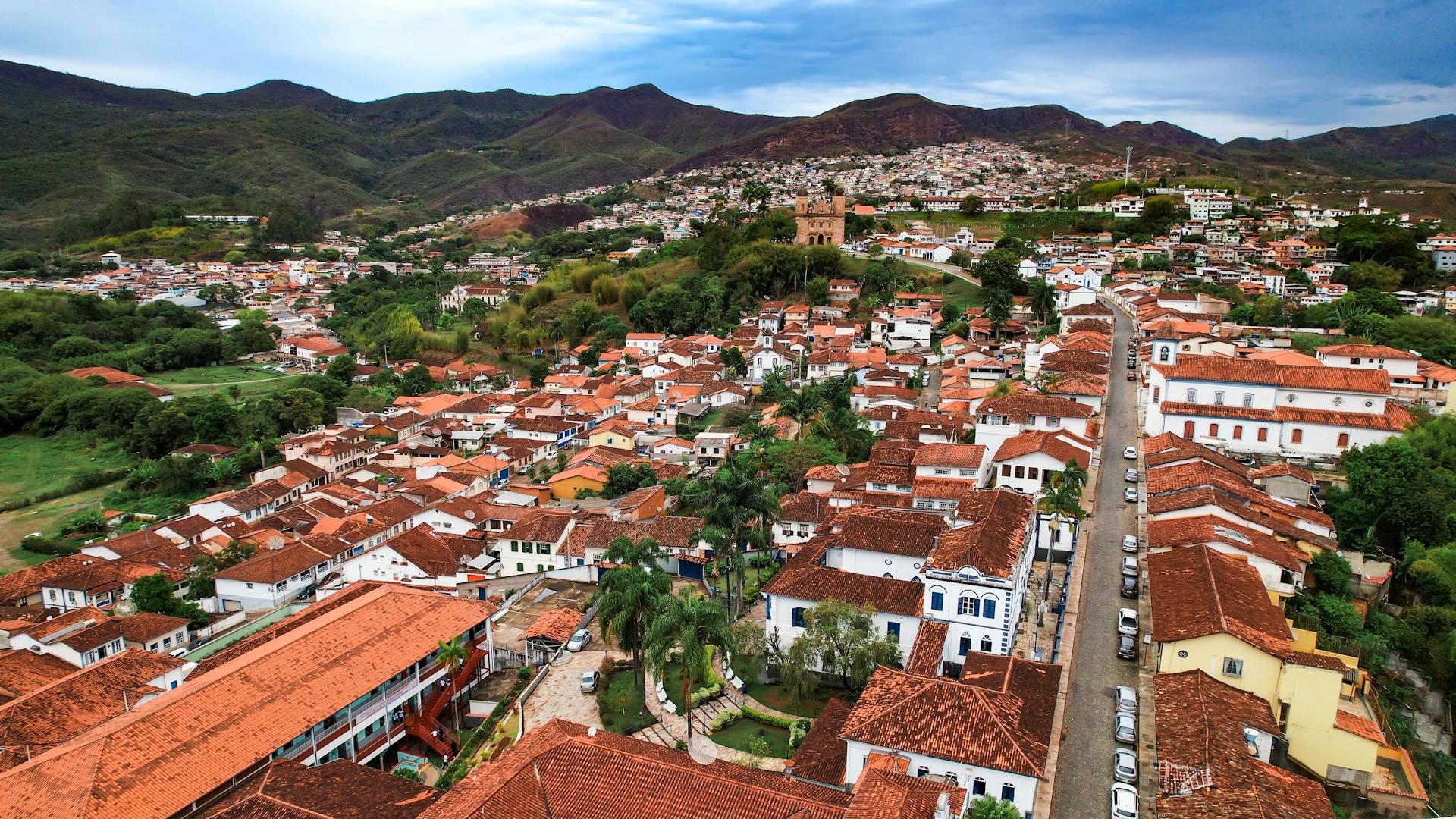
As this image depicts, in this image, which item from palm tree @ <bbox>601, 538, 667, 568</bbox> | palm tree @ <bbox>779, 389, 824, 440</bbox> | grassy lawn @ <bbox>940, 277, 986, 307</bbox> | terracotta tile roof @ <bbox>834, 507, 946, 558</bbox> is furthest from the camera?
grassy lawn @ <bbox>940, 277, 986, 307</bbox>

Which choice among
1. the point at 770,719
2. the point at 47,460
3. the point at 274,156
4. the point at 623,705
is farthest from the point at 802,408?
the point at 274,156

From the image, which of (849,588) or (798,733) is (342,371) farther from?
(798,733)

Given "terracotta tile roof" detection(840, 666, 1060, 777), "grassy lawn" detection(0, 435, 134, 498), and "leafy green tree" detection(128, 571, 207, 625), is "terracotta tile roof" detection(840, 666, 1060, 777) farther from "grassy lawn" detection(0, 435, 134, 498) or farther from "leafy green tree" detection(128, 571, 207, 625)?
"grassy lawn" detection(0, 435, 134, 498)

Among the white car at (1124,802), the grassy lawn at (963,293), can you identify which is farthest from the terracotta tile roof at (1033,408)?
the grassy lawn at (963,293)

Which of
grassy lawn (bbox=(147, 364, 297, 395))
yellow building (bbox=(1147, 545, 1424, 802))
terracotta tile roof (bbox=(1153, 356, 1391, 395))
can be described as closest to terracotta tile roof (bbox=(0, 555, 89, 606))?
grassy lawn (bbox=(147, 364, 297, 395))

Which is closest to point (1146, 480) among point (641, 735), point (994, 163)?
point (641, 735)

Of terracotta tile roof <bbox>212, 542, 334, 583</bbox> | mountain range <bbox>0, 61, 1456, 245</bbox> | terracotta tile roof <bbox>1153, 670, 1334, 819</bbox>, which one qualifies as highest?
mountain range <bbox>0, 61, 1456, 245</bbox>

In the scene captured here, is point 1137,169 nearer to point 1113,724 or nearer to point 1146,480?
point 1146,480
